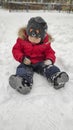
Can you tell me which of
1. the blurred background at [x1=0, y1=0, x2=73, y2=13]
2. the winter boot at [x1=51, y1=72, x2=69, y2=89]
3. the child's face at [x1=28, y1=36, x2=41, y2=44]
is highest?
the child's face at [x1=28, y1=36, x2=41, y2=44]

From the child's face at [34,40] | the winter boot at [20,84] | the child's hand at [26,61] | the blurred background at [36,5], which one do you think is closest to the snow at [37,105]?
the winter boot at [20,84]

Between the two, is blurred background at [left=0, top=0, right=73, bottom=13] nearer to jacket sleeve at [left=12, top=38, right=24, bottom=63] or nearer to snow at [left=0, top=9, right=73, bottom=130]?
snow at [left=0, top=9, right=73, bottom=130]

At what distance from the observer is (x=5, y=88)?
98.3 inches

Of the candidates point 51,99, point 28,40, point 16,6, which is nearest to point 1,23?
point 28,40

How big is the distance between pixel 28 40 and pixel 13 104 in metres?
0.95

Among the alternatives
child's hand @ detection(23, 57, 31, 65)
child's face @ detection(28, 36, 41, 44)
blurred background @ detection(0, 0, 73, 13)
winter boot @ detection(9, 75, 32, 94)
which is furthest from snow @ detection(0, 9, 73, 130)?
blurred background @ detection(0, 0, 73, 13)

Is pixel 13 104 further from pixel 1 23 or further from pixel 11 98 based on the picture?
pixel 1 23

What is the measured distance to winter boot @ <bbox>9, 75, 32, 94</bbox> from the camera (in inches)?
93.0

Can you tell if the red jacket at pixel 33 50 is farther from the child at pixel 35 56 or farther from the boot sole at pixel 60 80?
the boot sole at pixel 60 80

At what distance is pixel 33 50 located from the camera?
2.88 meters

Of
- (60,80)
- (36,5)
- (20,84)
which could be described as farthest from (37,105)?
(36,5)

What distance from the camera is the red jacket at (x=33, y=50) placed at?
112 inches

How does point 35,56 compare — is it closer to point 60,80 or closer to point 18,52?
point 18,52

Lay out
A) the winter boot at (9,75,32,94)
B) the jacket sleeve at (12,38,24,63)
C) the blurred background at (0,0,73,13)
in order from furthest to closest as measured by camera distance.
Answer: the blurred background at (0,0,73,13) < the jacket sleeve at (12,38,24,63) < the winter boot at (9,75,32,94)
